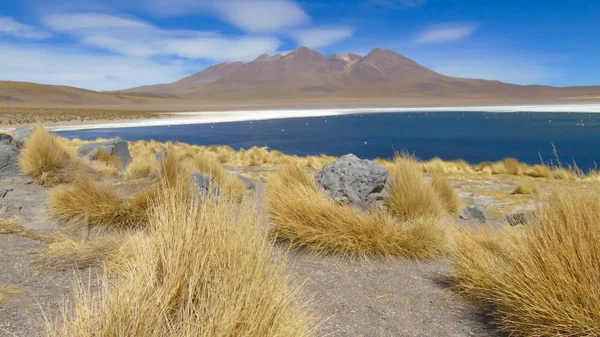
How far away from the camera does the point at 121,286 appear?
193 centimetres

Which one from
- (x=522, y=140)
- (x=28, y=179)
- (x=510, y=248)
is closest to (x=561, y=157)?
(x=522, y=140)

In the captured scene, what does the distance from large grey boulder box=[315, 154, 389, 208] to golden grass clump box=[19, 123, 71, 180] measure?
4658mm

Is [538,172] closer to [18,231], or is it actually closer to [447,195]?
[447,195]

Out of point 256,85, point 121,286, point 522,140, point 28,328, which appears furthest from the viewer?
point 256,85

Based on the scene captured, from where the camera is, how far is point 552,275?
2723 millimetres

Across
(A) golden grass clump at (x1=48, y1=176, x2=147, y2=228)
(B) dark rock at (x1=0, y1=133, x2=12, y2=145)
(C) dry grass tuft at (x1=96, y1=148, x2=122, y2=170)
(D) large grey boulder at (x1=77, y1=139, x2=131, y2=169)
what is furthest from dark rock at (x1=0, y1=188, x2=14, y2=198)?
(D) large grey boulder at (x1=77, y1=139, x2=131, y2=169)

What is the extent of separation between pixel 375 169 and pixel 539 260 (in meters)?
2.94

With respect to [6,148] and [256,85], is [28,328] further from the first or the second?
[256,85]

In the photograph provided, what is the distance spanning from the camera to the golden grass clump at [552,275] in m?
2.55

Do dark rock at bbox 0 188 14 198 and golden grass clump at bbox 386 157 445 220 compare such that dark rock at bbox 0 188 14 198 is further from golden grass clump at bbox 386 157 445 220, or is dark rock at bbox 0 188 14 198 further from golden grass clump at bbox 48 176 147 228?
golden grass clump at bbox 386 157 445 220

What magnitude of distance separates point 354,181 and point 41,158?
5254mm

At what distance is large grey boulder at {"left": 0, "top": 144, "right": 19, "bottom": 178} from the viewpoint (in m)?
7.04

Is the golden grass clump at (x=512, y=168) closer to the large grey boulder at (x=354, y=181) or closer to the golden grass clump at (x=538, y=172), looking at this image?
the golden grass clump at (x=538, y=172)

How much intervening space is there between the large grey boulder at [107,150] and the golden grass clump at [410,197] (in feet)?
21.0
